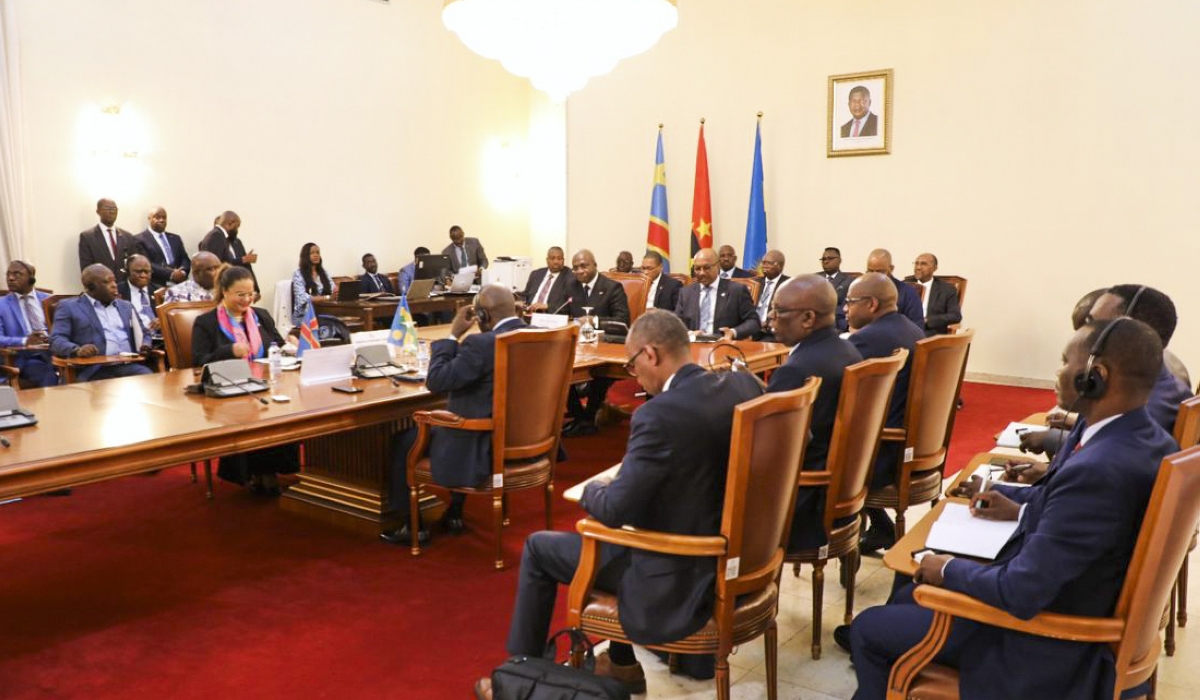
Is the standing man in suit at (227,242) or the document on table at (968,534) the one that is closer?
the document on table at (968,534)

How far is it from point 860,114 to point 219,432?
7.45 metres

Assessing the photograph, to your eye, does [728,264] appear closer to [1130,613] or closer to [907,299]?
[907,299]

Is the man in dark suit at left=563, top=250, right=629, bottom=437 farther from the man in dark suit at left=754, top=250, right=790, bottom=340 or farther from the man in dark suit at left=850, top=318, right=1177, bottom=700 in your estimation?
the man in dark suit at left=850, top=318, right=1177, bottom=700

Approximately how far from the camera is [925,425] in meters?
3.55

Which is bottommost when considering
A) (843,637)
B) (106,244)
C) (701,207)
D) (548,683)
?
(843,637)

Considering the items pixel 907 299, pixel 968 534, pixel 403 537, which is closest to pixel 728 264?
pixel 907 299

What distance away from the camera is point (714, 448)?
2.38m

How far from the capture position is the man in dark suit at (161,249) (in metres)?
8.91

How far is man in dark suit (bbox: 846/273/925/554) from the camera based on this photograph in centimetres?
359

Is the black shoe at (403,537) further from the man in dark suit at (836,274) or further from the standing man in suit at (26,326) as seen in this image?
the man in dark suit at (836,274)

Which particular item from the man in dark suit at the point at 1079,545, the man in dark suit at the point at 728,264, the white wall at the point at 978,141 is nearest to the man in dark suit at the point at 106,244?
the man in dark suit at the point at 728,264

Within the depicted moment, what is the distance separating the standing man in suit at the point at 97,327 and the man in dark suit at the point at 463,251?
5751mm

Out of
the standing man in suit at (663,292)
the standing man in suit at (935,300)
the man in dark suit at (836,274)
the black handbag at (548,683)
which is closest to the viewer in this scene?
the black handbag at (548,683)

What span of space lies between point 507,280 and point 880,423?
6.68 meters
